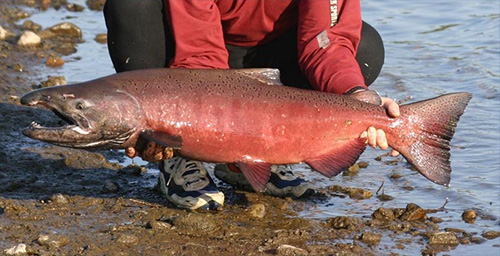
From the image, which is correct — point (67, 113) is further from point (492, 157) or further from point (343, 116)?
point (492, 157)

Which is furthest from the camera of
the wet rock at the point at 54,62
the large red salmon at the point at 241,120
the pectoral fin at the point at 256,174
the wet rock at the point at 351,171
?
the wet rock at the point at 54,62

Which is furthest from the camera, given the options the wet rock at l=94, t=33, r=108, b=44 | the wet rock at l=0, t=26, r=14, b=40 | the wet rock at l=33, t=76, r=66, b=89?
the wet rock at l=94, t=33, r=108, b=44

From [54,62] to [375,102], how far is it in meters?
4.13

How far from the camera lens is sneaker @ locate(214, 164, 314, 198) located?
5.45 metres

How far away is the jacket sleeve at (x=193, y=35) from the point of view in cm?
509

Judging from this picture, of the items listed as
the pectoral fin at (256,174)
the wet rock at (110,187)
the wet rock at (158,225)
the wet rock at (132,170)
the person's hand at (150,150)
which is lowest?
the wet rock at (132,170)

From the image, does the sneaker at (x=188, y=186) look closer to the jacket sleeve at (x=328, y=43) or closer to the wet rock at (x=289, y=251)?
the wet rock at (x=289, y=251)

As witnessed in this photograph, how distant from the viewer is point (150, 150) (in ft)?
15.1

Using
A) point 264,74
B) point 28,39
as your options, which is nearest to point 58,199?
point 264,74

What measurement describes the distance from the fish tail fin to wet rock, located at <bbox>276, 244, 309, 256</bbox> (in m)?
0.68

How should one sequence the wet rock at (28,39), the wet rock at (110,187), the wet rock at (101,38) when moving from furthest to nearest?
the wet rock at (101,38), the wet rock at (28,39), the wet rock at (110,187)

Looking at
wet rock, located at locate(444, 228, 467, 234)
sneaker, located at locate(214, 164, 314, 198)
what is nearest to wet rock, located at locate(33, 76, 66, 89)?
sneaker, located at locate(214, 164, 314, 198)

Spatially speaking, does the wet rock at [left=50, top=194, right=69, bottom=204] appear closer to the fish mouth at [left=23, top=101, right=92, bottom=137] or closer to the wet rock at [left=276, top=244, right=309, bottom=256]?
the fish mouth at [left=23, top=101, right=92, bottom=137]

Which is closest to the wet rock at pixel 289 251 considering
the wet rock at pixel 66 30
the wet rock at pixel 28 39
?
the wet rock at pixel 28 39
